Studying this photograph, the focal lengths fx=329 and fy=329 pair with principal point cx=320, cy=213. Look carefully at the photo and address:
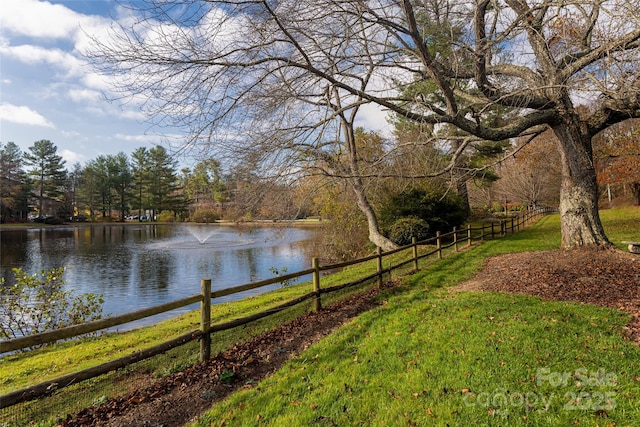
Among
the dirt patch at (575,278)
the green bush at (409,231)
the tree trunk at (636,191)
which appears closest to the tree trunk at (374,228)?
the green bush at (409,231)

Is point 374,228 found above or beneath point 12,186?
beneath

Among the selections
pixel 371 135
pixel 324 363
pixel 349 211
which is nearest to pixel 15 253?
pixel 349 211

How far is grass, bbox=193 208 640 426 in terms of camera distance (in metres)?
3.10

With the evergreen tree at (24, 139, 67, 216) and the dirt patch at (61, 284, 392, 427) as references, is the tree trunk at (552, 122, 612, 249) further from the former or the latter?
the evergreen tree at (24, 139, 67, 216)

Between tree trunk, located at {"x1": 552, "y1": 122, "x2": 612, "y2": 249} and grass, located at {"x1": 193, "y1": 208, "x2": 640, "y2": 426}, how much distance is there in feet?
14.6

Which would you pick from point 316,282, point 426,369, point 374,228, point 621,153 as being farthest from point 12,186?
point 621,153

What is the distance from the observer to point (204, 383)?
4082 mm

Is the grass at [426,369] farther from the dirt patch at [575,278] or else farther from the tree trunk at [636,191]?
the tree trunk at [636,191]

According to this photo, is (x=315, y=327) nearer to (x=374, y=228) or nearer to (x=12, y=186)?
(x=374, y=228)

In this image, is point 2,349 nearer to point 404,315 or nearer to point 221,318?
point 221,318

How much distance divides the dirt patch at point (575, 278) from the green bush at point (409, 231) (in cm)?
562

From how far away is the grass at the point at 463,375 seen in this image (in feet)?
10.2

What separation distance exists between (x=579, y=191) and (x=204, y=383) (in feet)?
34.2

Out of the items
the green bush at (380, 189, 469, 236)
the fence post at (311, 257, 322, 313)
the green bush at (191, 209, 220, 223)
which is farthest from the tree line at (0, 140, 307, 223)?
the fence post at (311, 257, 322, 313)
